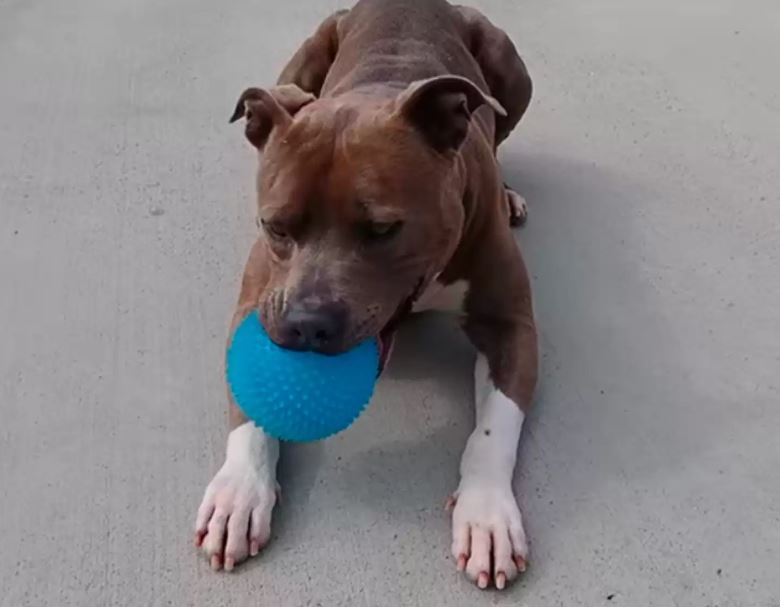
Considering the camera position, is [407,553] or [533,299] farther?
[533,299]

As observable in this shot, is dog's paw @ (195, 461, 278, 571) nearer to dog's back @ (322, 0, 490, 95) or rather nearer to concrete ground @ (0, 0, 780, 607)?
concrete ground @ (0, 0, 780, 607)

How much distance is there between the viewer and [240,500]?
2.58 m

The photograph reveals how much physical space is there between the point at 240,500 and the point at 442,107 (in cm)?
91

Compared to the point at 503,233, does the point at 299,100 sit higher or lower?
higher

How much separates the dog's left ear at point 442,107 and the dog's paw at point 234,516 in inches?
31.4

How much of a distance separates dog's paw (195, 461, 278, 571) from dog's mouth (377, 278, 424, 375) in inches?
13.9

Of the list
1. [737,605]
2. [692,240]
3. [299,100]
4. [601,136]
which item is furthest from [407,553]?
[601,136]

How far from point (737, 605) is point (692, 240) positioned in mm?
1330

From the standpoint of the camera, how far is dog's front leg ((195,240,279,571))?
254 cm

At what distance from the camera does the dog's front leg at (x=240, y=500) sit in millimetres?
2537

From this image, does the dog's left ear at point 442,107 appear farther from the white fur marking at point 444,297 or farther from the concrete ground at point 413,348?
the concrete ground at point 413,348

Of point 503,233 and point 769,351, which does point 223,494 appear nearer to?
point 503,233

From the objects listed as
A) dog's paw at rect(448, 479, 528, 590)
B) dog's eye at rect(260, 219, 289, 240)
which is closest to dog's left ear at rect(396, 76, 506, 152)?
→ dog's eye at rect(260, 219, 289, 240)

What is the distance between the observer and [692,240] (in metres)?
3.56
